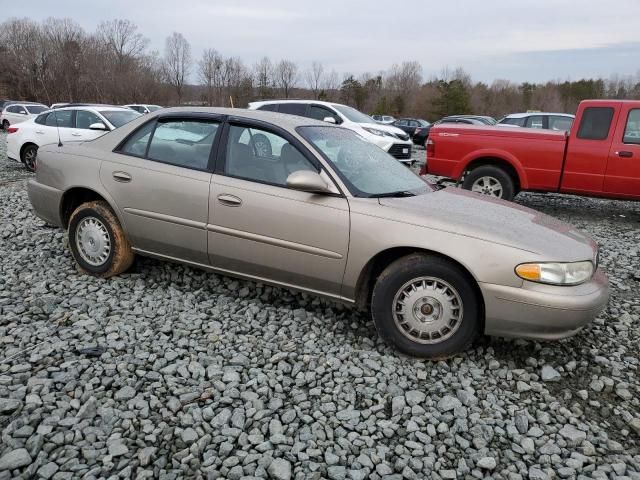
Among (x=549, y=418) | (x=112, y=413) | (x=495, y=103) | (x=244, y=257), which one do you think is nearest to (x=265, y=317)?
(x=244, y=257)

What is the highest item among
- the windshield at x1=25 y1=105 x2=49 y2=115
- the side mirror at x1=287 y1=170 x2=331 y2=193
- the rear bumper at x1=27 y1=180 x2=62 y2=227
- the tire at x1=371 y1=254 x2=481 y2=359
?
the windshield at x1=25 y1=105 x2=49 y2=115

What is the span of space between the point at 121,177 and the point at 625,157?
22.7 ft

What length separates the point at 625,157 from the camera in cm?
702

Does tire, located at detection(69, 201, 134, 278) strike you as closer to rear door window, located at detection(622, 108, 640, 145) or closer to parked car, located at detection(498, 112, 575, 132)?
rear door window, located at detection(622, 108, 640, 145)

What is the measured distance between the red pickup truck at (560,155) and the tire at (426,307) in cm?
497

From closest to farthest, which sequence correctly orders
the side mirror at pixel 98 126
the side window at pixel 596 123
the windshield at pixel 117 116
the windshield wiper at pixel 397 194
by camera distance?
the windshield wiper at pixel 397 194, the side window at pixel 596 123, the side mirror at pixel 98 126, the windshield at pixel 117 116

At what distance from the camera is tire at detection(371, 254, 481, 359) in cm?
Result: 305

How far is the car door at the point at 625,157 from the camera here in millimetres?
7004

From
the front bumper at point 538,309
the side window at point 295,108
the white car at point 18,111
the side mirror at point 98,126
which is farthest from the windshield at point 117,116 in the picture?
the white car at point 18,111

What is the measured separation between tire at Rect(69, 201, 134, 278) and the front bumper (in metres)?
3.01

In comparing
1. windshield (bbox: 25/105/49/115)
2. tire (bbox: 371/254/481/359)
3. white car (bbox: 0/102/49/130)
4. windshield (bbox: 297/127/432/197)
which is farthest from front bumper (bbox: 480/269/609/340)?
windshield (bbox: 25/105/49/115)

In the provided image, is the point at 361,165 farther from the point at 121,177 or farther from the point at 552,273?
the point at 121,177

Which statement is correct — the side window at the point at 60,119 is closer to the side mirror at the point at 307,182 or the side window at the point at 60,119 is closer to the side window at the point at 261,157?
the side window at the point at 261,157

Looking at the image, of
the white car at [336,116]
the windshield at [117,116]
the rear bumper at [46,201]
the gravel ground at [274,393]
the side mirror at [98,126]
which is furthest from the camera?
the white car at [336,116]
